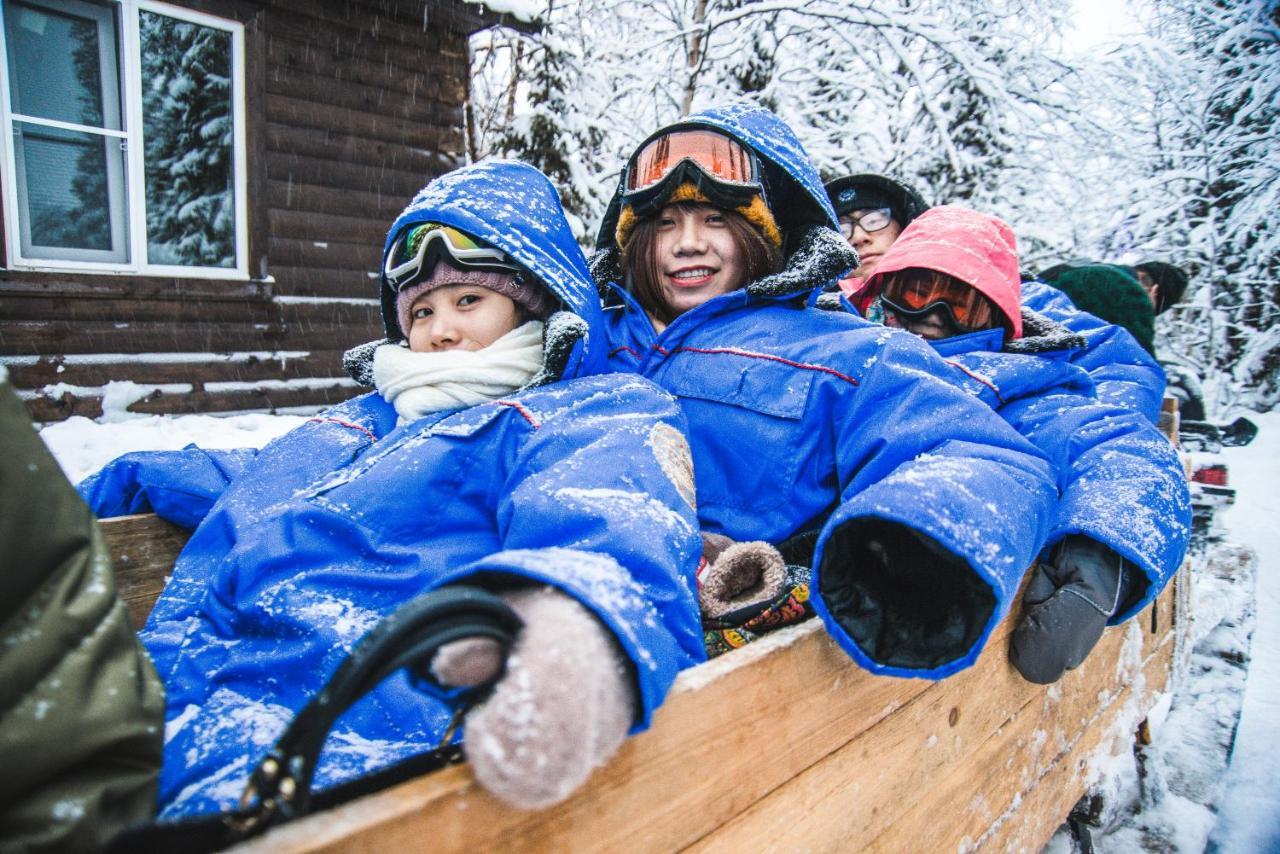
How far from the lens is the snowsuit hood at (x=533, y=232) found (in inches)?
64.1

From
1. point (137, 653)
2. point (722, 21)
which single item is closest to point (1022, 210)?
point (722, 21)

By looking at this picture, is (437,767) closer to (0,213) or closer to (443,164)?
(0,213)

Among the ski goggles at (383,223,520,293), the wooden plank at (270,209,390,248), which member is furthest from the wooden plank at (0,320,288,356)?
the ski goggles at (383,223,520,293)

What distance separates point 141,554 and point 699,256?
5.56ft

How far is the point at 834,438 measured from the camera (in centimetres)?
166

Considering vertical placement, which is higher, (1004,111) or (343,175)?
(1004,111)

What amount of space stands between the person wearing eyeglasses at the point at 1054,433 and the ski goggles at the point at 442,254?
1326mm

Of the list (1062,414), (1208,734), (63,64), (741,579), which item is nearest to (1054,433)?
(1062,414)

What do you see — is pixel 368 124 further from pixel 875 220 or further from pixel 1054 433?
pixel 1054 433

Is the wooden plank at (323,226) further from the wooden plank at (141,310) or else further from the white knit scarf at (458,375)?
the white knit scarf at (458,375)

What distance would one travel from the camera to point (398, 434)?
1.56 m

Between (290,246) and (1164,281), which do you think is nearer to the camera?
(1164,281)

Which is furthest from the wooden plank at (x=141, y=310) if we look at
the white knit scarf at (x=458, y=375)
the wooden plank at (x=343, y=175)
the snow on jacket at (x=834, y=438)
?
the white knit scarf at (x=458, y=375)

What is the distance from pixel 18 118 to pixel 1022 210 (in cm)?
1130
